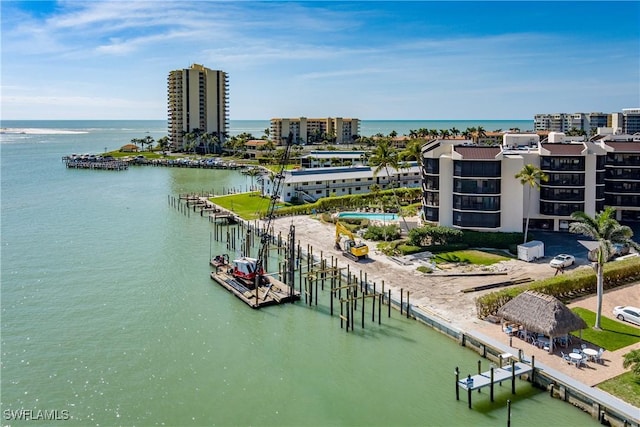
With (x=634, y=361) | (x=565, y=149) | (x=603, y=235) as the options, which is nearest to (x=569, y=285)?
(x=603, y=235)

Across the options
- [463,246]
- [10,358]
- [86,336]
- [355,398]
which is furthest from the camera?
[463,246]

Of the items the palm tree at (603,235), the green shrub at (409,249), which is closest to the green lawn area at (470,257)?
the green shrub at (409,249)

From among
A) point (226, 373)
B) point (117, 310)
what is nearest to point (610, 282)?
point (226, 373)

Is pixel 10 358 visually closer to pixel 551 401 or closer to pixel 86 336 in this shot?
pixel 86 336

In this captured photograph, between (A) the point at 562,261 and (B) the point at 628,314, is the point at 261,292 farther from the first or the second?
(A) the point at 562,261

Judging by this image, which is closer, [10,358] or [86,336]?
[10,358]

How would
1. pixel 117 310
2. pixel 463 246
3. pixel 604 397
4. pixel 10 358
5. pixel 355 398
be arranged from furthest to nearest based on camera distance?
pixel 463 246
pixel 117 310
pixel 10 358
pixel 355 398
pixel 604 397

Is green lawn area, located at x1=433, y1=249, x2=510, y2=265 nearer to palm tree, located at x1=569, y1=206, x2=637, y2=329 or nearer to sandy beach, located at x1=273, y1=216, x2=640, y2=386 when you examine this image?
sandy beach, located at x1=273, y1=216, x2=640, y2=386

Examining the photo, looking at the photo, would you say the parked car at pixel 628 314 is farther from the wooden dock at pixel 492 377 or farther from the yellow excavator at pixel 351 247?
the yellow excavator at pixel 351 247
